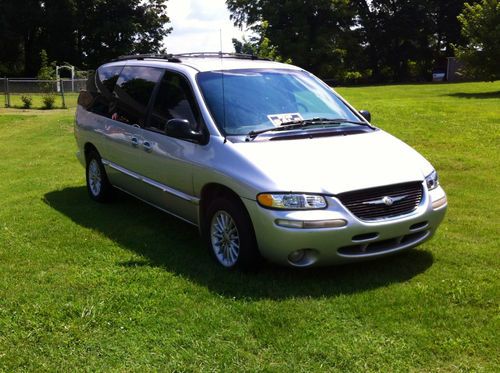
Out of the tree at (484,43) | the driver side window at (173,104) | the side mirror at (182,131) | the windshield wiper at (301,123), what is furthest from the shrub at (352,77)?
the side mirror at (182,131)

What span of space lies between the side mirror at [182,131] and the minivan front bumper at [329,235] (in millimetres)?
987

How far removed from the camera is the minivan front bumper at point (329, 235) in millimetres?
4473

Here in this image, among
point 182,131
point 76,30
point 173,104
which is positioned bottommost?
point 182,131

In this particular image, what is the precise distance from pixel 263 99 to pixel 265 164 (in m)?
1.13

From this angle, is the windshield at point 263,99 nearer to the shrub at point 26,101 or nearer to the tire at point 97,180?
the tire at point 97,180

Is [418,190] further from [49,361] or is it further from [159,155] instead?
[49,361]

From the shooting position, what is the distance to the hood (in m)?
4.57

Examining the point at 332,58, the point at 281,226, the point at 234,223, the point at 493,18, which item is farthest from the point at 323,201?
the point at 332,58

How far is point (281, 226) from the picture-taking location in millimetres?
4496

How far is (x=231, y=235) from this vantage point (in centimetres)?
498

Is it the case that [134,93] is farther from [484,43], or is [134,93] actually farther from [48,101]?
[484,43]

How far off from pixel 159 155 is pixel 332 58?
56.8 meters

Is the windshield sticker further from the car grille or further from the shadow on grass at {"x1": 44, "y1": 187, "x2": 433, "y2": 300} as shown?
the shadow on grass at {"x1": 44, "y1": 187, "x2": 433, "y2": 300}

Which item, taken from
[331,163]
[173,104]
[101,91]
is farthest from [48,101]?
[331,163]
